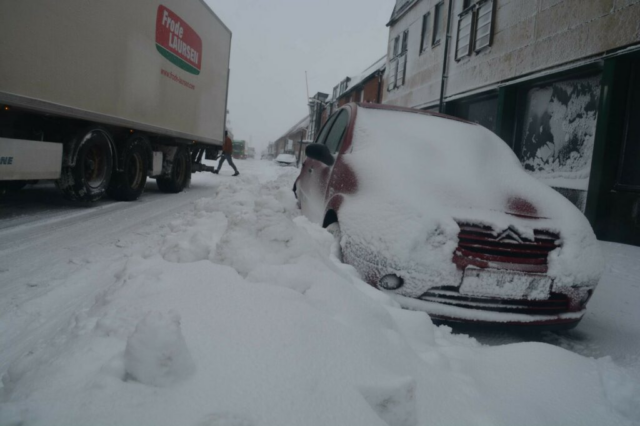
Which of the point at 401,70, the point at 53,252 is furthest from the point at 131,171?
the point at 401,70

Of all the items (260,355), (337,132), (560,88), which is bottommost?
(260,355)

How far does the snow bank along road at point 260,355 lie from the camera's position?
124 cm

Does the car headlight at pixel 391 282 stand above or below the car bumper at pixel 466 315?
above

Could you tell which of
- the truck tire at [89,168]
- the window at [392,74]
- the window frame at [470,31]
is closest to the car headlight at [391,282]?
the truck tire at [89,168]

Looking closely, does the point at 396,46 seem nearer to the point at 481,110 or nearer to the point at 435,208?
the point at 481,110

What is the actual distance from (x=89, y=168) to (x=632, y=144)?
28.2 feet

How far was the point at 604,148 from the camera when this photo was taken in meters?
7.20

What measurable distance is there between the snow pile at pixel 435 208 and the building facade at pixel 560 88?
4.58 metres

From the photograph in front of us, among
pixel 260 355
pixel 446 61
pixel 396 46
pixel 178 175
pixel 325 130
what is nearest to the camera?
pixel 260 355

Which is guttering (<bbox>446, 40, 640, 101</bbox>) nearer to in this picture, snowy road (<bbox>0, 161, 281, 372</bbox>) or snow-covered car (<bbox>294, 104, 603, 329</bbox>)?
snow-covered car (<bbox>294, 104, 603, 329</bbox>)

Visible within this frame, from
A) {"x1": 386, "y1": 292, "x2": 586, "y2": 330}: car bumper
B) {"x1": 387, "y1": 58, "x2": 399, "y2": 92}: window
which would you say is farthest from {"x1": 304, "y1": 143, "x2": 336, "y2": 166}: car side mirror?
{"x1": 387, "y1": 58, "x2": 399, "y2": 92}: window

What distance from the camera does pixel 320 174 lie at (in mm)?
4301

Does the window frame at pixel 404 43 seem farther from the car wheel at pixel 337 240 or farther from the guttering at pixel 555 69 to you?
A: the car wheel at pixel 337 240

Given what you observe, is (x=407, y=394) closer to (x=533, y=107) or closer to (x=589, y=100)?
(x=589, y=100)
